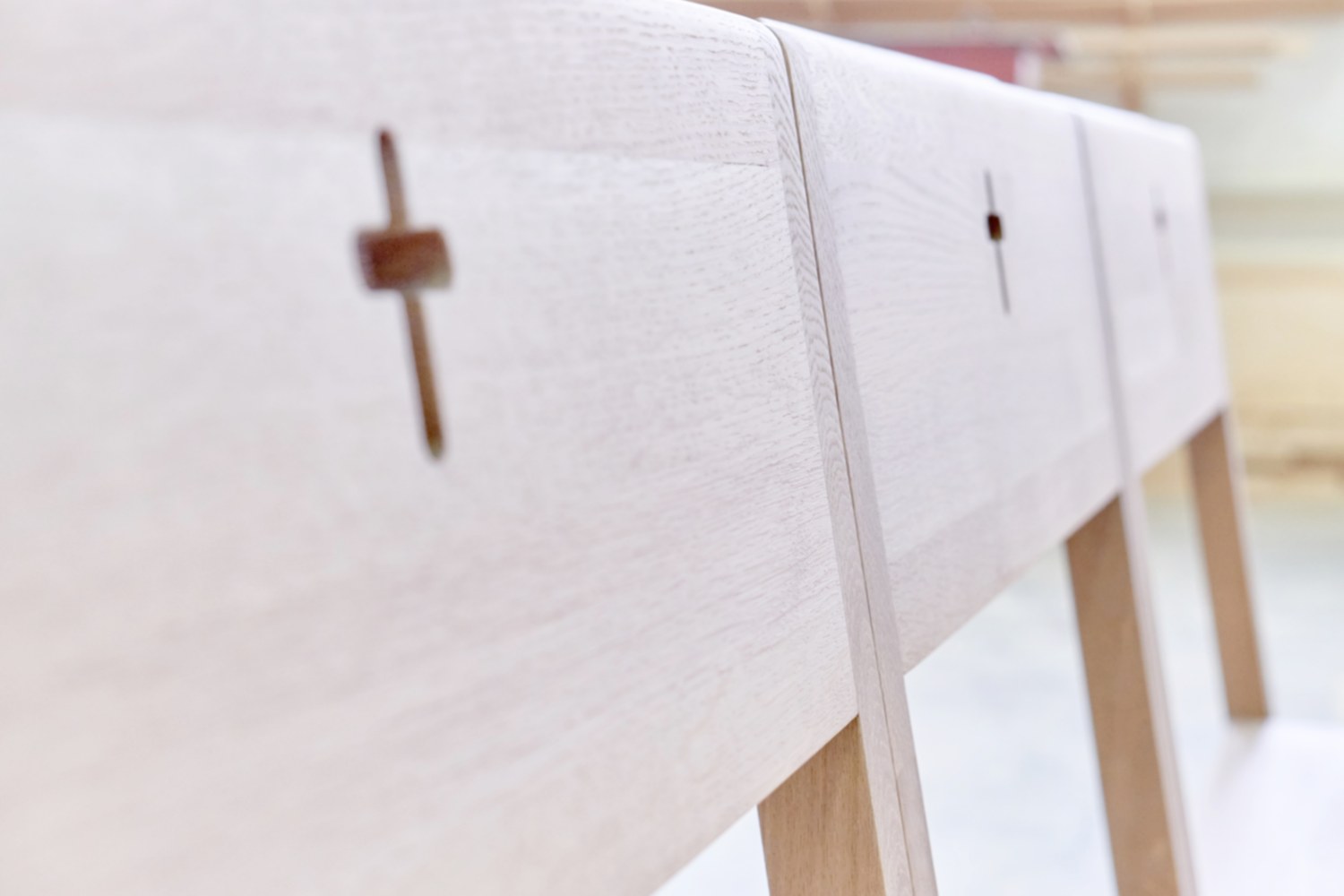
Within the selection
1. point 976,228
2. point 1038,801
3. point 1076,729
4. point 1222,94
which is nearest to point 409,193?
point 976,228

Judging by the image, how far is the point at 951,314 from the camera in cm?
68

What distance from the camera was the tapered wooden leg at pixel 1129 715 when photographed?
3.01ft

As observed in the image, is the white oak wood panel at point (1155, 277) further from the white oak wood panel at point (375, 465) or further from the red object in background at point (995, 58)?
the red object in background at point (995, 58)

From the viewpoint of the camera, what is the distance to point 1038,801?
4.40 ft

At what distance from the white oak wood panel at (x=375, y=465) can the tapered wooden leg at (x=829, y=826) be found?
0.07m

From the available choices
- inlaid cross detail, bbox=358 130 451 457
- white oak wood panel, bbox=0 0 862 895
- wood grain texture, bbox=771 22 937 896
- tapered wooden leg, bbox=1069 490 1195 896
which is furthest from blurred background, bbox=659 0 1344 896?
inlaid cross detail, bbox=358 130 451 457

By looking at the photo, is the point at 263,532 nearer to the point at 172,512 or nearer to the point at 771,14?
the point at 172,512

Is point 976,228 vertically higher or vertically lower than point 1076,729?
higher

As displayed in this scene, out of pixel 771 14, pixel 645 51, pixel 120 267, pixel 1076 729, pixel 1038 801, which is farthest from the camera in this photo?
pixel 771 14

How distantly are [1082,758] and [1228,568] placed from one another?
26 cm

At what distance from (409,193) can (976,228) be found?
463 mm

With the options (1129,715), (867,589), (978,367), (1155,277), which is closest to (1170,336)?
(1155,277)

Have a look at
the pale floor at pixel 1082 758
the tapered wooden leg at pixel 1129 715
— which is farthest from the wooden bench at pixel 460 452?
the pale floor at pixel 1082 758

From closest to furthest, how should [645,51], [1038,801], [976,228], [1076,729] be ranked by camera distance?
[645,51] → [976,228] → [1038,801] → [1076,729]
